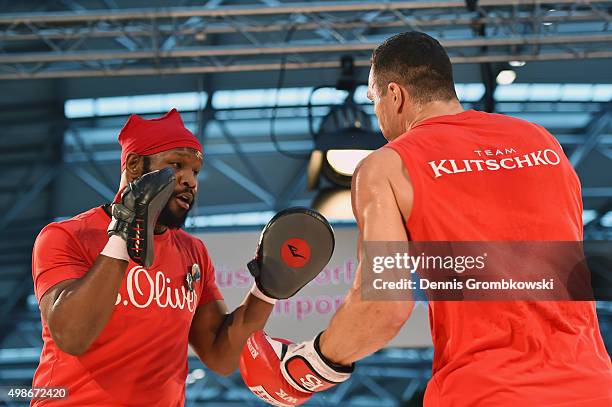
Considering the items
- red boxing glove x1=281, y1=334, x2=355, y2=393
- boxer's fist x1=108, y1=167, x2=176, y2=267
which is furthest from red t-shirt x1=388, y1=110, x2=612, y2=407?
boxer's fist x1=108, y1=167, x2=176, y2=267

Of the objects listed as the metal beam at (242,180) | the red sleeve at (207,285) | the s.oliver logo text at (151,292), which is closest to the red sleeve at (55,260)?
the s.oliver logo text at (151,292)

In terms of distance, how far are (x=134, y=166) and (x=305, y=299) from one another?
140 inches

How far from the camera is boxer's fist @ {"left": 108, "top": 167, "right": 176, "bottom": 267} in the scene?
8.00ft

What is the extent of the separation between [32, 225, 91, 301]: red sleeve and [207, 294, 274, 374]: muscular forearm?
580 millimetres

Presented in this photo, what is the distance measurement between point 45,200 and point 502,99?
19.1 ft

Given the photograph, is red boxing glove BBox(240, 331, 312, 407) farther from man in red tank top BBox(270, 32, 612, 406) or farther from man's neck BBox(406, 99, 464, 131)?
man's neck BBox(406, 99, 464, 131)

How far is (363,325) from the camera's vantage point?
184 centimetres

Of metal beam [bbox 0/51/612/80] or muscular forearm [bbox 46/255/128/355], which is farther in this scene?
metal beam [bbox 0/51/612/80]

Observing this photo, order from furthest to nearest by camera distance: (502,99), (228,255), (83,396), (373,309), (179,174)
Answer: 1. (502,99)
2. (228,255)
3. (179,174)
4. (83,396)
5. (373,309)

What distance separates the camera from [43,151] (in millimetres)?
10320

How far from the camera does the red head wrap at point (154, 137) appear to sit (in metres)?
2.91

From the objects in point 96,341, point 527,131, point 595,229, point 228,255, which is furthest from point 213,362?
point 595,229

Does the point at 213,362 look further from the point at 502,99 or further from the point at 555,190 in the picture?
the point at 502,99

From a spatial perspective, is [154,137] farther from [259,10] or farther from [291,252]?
[259,10]
